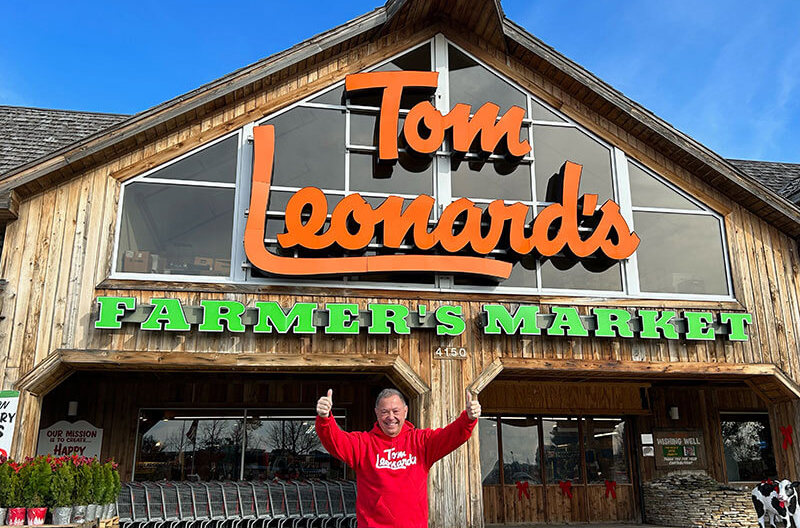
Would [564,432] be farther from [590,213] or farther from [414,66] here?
[414,66]

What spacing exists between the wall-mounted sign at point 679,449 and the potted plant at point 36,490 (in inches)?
413

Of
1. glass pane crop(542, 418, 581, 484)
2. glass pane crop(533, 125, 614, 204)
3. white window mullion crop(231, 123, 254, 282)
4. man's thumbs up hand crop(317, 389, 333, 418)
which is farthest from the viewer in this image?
glass pane crop(542, 418, 581, 484)

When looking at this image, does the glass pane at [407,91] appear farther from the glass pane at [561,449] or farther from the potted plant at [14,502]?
the glass pane at [561,449]

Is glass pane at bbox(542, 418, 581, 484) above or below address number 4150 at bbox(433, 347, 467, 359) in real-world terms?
below

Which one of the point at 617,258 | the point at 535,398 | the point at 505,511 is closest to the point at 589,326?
the point at 617,258

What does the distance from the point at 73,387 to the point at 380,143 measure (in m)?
6.67

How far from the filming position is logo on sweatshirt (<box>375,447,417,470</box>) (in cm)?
369

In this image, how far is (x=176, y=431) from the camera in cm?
1177

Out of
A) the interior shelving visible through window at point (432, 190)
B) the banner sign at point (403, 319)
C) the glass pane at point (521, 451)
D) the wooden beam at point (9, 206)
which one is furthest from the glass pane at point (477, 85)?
the wooden beam at point (9, 206)

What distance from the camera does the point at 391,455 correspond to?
372cm

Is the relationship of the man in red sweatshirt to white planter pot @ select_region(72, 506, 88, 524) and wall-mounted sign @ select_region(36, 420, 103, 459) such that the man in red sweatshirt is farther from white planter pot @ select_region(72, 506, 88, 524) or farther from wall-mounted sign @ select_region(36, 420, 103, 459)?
wall-mounted sign @ select_region(36, 420, 103, 459)

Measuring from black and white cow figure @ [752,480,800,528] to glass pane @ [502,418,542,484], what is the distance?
3964 millimetres

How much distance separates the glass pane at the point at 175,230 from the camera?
8.82m

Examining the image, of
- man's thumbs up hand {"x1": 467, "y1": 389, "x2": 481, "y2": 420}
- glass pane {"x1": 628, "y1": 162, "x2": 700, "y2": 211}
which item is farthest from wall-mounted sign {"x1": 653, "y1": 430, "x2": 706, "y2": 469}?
man's thumbs up hand {"x1": 467, "y1": 389, "x2": 481, "y2": 420}
